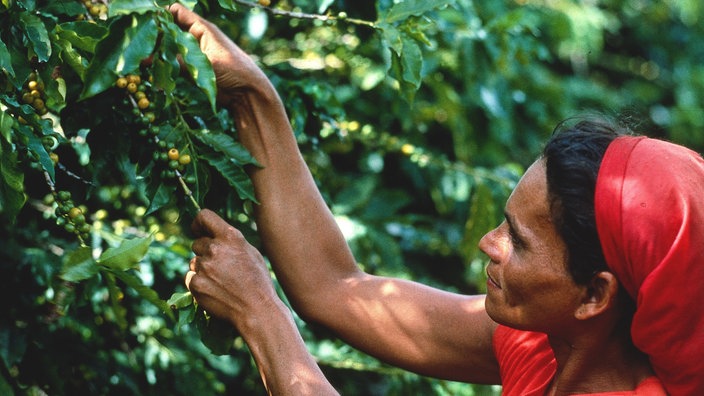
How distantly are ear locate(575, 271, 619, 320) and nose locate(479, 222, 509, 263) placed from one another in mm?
197

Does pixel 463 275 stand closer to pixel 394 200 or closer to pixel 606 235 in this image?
pixel 394 200

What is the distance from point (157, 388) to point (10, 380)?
526 millimetres

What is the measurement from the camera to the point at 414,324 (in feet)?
8.18

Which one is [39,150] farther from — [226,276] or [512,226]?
[512,226]

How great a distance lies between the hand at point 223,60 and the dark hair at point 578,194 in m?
0.73

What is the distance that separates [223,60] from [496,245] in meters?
0.75

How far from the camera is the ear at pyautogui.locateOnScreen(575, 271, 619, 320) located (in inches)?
77.6

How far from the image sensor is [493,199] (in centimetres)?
355

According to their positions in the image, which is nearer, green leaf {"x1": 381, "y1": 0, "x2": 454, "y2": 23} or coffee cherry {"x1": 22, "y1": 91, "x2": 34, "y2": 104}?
coffee cherry {"x1": 22, "y1": 91, "x2": 34, "y2": 104}

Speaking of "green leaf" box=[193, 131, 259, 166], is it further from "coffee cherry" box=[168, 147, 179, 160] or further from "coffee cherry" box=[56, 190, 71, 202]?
"coffee cherry" box=[56, 190, 71, 202]

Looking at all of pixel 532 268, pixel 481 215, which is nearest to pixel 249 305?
pixel 532 268

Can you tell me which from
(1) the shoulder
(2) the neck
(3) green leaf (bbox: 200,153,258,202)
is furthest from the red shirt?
(3) green leaf (bbox: 200,153,258,202)

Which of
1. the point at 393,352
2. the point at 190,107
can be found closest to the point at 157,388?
the point at 393,352

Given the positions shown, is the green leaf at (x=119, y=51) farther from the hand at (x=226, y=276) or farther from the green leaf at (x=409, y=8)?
the green leaf at (x=409, y=8)
